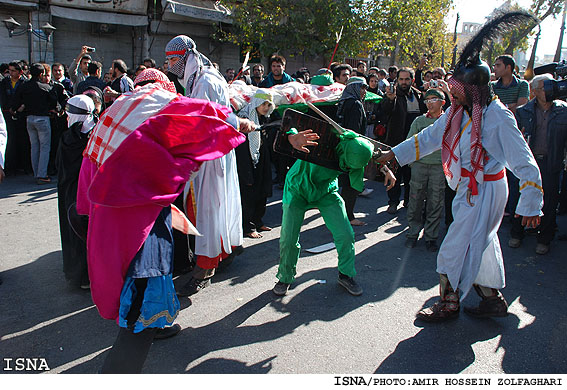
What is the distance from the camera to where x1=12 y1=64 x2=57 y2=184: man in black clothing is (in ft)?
27.2

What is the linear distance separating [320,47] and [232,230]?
44.5 feet

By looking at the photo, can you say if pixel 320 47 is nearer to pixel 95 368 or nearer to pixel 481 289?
Result: pixel 481 289

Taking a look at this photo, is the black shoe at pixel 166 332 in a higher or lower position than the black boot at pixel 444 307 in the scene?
lower

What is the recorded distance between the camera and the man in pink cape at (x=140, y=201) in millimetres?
2256

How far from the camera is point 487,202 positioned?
11.3ft

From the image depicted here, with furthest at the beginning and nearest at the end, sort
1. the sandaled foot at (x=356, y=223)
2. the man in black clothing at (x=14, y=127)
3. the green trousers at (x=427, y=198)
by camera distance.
Result: the man in black clothing at (x=14, y=127) → the sandaled foot at (x=356, y=223) → the green trousers at (x=427, y=198)

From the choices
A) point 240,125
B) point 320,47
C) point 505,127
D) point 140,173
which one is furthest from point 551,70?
point 320,47

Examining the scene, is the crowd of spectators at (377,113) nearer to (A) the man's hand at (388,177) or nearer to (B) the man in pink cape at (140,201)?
(A) the man's hand at (388,177)

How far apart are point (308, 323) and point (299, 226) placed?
31.9 inches

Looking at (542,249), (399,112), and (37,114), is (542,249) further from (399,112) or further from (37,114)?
(37,114)

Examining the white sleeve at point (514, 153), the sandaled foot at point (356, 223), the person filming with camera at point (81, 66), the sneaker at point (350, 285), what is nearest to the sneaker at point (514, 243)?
the sandaled foot at point (356, 223)

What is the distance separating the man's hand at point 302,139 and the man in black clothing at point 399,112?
3.77 meters


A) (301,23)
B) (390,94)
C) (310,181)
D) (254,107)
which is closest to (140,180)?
(310,181)

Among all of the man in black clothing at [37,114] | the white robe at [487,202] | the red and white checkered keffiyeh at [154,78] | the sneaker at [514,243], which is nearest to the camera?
the red and white checkered keffiyeh at [154,78]
